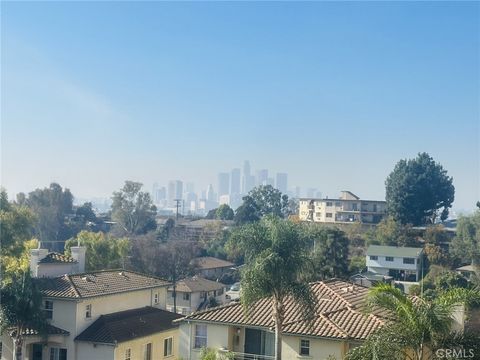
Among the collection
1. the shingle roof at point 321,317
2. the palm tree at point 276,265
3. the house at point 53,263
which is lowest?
the shingle roof at point 321,317

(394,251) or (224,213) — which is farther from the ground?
(224,213)

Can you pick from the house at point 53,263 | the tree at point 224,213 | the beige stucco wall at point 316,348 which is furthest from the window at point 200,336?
the tree at point 224,213

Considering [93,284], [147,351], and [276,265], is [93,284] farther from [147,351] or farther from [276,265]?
[276,265]

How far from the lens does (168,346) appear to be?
32.7 m

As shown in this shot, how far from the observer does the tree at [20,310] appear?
26312 mm

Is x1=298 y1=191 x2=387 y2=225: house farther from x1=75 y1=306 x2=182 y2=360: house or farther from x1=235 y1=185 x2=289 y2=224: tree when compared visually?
x1=75 y1=306 x2=182 y2=360: house

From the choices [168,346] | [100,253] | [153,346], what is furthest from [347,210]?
[153,346]

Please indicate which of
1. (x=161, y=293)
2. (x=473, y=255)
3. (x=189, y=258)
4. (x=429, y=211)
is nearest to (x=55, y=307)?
(x=161, y=293)

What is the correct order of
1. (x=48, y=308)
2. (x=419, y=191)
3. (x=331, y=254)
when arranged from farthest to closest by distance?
(x=419, y=191) < (x=331, y=254) < (x=48, y=308)

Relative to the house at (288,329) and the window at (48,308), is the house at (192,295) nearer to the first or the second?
the window at (48,308)

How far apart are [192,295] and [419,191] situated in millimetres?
37764

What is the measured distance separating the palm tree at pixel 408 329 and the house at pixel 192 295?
1669 inches

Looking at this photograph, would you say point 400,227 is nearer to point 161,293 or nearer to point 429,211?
point 429,211

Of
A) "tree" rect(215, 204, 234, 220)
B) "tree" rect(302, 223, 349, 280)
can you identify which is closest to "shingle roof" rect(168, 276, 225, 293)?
"tree" rect(302, 223, 349, 280)
